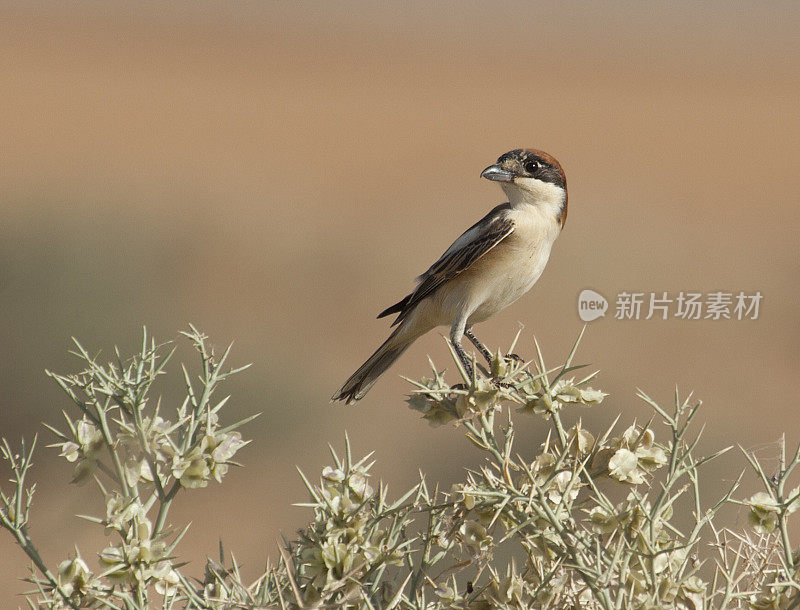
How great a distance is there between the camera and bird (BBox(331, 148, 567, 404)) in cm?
376

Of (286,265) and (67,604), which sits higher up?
(67,604)


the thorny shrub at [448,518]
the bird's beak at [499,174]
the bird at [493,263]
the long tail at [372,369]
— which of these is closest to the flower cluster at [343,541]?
the thorny shrub at [448,518]

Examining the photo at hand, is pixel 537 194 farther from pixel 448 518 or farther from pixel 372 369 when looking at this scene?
pixel 448 518

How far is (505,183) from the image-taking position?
3.98m

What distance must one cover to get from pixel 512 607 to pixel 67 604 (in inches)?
27.3

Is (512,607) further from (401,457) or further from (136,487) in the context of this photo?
(401,457)

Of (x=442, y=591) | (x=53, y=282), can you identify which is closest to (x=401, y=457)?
(x=53, y=282)

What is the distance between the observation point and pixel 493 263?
3766mm

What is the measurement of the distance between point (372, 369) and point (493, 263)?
64cm

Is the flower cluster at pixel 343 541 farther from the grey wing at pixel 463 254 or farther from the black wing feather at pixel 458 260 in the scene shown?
the grey wing at pixel 463 254

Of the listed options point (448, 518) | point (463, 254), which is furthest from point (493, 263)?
point (448, 518)

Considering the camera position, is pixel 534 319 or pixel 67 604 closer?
pixel 67 604

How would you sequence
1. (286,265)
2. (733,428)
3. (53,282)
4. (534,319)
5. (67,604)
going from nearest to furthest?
1. (67,604)
2. (53,282)
3. (733,428)
4. (534,319)
5. (286,265)

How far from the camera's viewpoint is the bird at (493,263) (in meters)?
3.76
